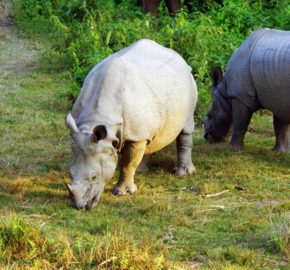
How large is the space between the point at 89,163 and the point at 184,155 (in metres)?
1.62

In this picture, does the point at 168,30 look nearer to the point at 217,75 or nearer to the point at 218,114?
the point at 217,75

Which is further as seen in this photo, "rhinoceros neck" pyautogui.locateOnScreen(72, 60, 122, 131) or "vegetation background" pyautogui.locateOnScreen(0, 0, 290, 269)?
"rhinoceros neck" pyautogui.locateOnScreen(72, 60, 122, 131)

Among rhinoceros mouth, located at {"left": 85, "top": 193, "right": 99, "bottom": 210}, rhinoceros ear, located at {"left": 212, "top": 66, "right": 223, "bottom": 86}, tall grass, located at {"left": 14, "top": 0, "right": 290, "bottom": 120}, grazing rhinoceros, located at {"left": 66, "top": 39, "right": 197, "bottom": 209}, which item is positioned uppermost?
grazing rhinoceros, located at {"left": 66, "top": 39, "right": 197, "bottom": 209}

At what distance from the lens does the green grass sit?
5.16 metres

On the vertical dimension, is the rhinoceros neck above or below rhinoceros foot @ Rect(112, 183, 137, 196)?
above

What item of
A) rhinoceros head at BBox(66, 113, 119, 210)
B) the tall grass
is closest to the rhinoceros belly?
the tall grass

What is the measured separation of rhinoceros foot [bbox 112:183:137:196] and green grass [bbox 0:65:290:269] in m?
0.07

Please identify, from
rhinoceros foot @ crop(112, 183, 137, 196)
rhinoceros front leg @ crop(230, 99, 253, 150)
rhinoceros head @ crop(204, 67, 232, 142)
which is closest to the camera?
rhinoceros foot @ crop(112, 183, 137, 196)

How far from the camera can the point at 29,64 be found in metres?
13.6

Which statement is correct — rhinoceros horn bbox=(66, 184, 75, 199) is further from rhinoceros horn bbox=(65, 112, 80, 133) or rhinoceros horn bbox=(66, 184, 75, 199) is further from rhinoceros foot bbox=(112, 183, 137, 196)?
rhinoceros foot bbox=(112, 183, 137, 196)

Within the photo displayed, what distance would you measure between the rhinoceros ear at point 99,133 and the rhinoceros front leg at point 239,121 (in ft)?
8.68

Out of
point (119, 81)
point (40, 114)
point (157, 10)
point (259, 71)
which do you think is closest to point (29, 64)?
point (157, 10)

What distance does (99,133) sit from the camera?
6.18m

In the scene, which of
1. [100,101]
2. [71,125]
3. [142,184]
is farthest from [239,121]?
[71,125]
